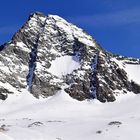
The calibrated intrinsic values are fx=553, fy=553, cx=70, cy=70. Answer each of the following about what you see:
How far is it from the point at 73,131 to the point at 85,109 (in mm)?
92222

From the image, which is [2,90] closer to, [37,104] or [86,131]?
[37,104]

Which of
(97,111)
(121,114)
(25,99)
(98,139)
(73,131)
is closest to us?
(98,139)

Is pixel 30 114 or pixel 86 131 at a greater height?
pixel 30 114

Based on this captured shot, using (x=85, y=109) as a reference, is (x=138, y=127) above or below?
below

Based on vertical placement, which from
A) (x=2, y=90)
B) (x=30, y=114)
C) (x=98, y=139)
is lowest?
(x=98, y=139)

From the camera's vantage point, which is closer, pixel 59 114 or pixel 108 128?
pixel 108 128

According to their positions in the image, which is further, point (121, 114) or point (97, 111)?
point (97, 111)

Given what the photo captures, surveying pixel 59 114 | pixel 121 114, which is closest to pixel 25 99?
pixel 59 114

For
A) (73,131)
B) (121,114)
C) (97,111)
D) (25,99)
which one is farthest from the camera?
(25,99)

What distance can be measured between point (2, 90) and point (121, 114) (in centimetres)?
4853

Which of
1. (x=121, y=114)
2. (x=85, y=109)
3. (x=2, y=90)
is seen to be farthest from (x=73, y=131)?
(x=2, y=90)

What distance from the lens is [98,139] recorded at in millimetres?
86375

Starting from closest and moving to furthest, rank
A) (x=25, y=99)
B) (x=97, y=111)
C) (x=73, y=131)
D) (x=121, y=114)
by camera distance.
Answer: (x=73, y=131)
(x=121, y=114)
(x=97, y=111)
(x=25, y=99)

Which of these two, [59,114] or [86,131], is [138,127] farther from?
[59,114]
